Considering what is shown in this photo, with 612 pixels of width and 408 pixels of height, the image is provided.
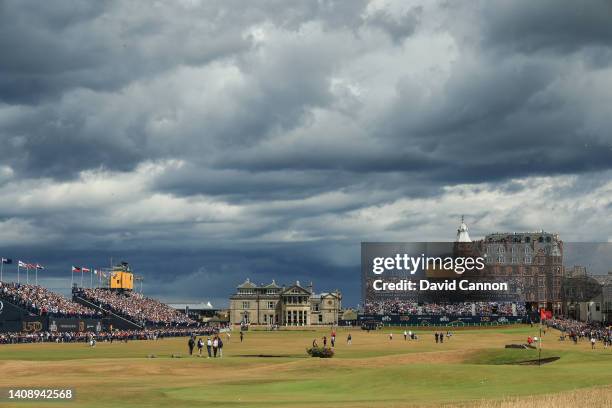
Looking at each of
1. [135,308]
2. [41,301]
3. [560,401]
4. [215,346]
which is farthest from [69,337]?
[560,401]

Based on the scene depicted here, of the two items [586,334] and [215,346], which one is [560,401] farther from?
[586,334]

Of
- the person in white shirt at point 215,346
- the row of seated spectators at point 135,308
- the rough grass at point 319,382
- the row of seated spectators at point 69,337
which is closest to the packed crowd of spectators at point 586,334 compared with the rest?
the rough grass at point 319,382

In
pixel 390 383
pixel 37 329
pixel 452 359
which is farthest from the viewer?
pixel 37 329

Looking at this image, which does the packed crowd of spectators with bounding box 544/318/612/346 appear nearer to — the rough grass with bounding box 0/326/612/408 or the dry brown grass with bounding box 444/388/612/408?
the rough grass with bounding box 0/326/612/408

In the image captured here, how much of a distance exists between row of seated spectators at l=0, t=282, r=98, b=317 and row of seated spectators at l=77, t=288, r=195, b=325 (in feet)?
21.2

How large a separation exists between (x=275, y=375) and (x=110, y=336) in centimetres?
6878

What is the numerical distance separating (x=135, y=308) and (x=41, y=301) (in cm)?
3228

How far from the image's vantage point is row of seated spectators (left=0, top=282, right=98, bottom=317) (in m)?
120

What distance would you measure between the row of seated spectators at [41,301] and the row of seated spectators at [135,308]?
6.46 m

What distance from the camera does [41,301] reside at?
12581 cm

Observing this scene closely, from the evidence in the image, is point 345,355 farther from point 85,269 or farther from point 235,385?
point 85,269

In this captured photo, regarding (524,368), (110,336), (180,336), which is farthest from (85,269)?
(524,368)

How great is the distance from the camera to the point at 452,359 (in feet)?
216

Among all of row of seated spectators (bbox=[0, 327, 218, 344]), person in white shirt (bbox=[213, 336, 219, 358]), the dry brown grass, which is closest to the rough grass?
the dry brown grass
